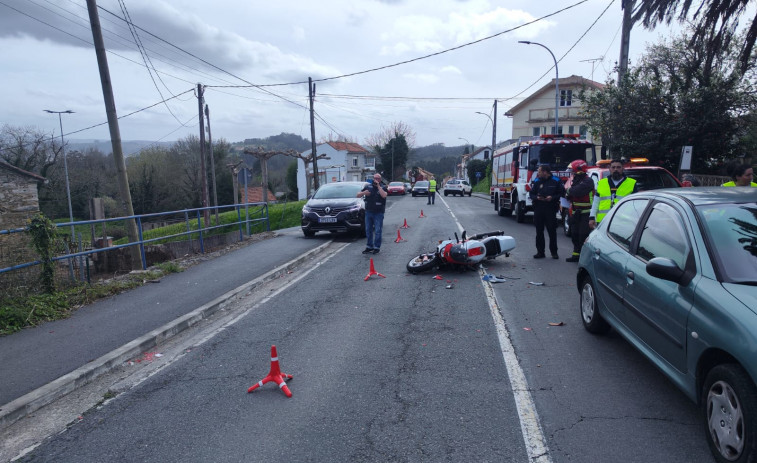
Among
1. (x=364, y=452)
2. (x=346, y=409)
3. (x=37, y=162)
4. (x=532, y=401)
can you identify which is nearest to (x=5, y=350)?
(x=346, y=409)

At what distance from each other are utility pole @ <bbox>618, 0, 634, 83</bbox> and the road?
1210 cm

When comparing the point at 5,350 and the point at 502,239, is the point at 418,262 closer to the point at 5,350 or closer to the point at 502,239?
the point at 502,239

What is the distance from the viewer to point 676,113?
15.6 m

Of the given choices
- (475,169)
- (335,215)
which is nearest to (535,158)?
(335,215)

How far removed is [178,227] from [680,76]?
23.0 metres

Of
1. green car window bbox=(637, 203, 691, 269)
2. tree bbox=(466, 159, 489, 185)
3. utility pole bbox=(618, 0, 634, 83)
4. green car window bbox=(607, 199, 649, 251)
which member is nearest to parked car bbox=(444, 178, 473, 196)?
tree bbox=(466, 159, 489, 185)

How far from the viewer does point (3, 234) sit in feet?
21.9

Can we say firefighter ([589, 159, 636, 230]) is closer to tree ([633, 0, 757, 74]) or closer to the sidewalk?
tree ([633, 0, 757, 74])

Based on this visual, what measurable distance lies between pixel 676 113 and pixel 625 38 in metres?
2.81

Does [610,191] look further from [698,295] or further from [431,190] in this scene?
[431,190]

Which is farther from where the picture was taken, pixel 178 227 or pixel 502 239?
pixel 178 227

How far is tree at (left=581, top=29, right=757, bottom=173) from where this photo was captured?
1487 centimetres

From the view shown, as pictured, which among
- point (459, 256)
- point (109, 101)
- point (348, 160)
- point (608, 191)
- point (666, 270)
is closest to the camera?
point (666, 270)

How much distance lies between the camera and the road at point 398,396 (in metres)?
3.24
